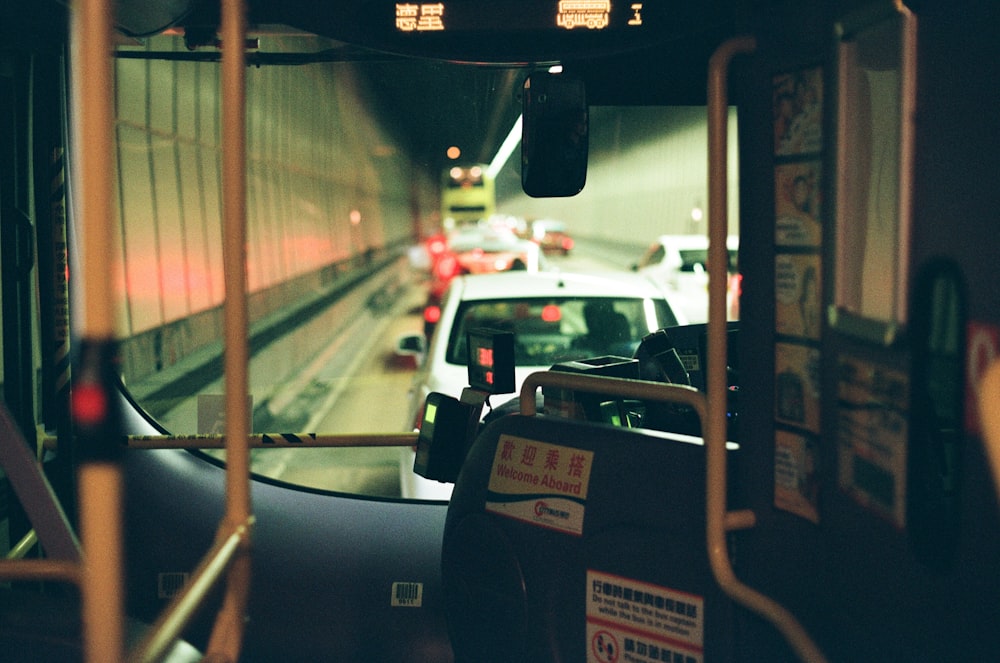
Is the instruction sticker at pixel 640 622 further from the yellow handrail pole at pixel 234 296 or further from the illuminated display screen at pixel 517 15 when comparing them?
the illuminated display screen at pixel 517 15

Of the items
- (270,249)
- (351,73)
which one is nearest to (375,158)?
(351,73)

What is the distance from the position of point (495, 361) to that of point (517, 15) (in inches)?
42.2

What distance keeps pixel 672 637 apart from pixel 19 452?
1618 millimetres

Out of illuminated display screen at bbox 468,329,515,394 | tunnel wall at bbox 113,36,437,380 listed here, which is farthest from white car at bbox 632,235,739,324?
illuminated display screen at bbox 468,329,515,394

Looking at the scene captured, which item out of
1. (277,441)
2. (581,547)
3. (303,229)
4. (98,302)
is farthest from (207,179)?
(98,302)

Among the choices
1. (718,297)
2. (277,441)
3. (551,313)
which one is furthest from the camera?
(551,313)

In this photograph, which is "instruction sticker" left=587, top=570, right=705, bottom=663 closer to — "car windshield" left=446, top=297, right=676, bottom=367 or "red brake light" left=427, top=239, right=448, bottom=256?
"car windshield" left=446, top=297, right=676, bottom=367

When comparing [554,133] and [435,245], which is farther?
[435,245]

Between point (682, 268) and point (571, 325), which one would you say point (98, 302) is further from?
point (682, 268)

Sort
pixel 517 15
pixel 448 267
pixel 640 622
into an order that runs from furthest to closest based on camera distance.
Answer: pixel 448 267, pixel 517 15, pixel 640 622

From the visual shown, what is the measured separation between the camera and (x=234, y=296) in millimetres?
1902

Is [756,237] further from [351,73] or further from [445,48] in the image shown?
[351,73]

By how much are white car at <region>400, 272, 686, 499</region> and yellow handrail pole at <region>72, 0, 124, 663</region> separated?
186 inches

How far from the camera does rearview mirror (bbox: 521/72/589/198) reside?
11.1 feet
